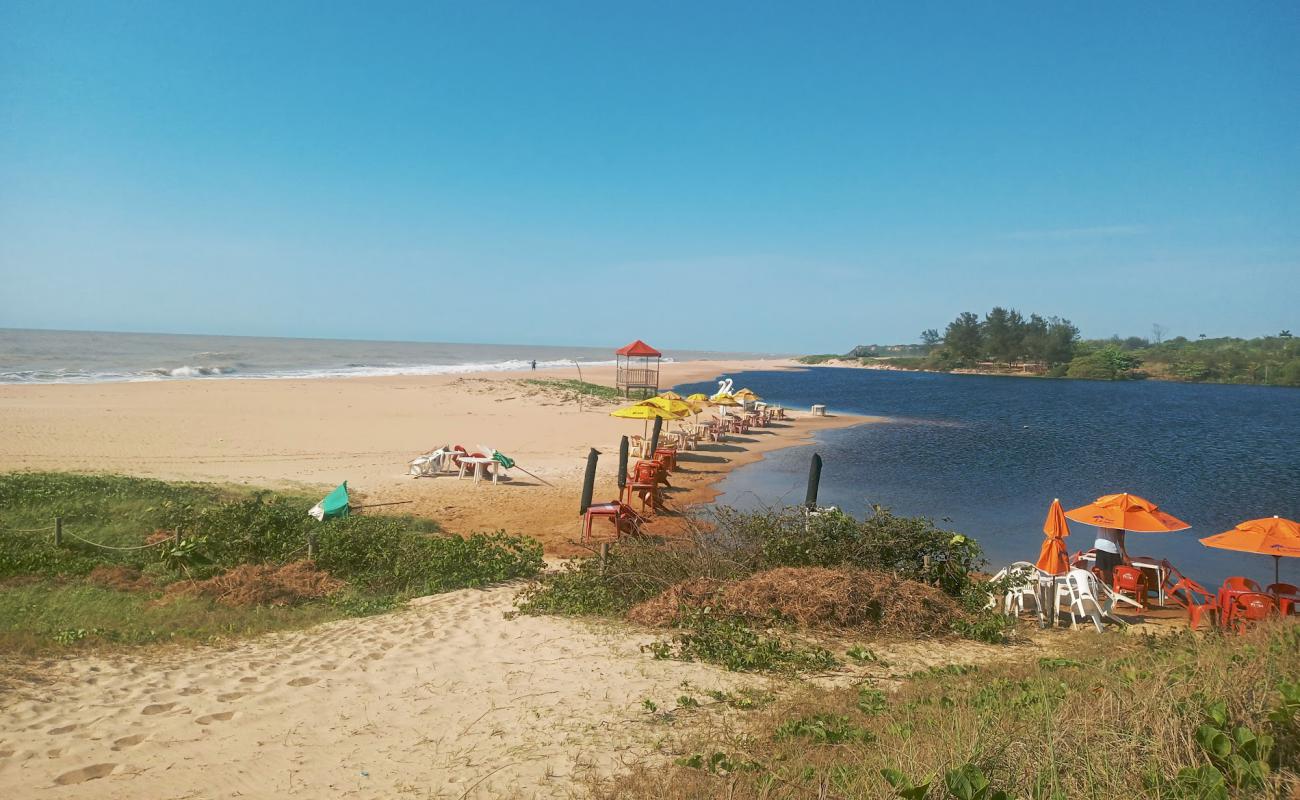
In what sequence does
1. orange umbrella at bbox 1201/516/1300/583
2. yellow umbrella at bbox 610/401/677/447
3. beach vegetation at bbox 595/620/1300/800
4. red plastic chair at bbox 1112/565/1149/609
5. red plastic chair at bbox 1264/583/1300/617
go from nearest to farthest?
beach vegetation at bbox 595/620/1300/800 → red plastic chair at bbox 1264/583/1300/617 → orange umbrella at bbox 1201/516/1300/583 → red plastic chair at bbox 1112/565/1149/609 → yellow umbrella at bbox 610/401/677/447

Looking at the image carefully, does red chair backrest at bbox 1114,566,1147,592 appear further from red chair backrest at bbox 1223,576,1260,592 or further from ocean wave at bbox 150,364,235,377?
ocean wave at bbox 150,364,235,377

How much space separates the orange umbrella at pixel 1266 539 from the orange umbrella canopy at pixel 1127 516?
63 cm

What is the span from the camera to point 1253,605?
8.29 m

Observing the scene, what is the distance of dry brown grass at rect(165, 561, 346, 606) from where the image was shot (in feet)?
26.3

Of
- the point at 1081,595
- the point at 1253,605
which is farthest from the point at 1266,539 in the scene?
the point at 1081,595

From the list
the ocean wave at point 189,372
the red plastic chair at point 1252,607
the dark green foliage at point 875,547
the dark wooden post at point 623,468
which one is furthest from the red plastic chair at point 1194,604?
the ocean wave at point 189,372

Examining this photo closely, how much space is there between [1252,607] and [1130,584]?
5.66 feet

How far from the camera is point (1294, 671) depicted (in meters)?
4.48

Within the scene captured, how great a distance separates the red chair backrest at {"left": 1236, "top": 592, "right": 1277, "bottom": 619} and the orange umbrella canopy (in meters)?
1.26

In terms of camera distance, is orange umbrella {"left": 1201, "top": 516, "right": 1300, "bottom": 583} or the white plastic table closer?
orange umbrella {"left": 1201, "top": 516, "right": 1300, "bottom": 583}

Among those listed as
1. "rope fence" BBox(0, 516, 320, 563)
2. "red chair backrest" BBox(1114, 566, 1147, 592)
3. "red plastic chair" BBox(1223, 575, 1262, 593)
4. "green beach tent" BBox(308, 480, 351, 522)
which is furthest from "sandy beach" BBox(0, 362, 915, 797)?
"red chair backrest" BBox(1114, 566, 1147, 592)

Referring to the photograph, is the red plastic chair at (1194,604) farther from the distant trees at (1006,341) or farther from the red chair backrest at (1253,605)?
the distant trees at (1006,341)

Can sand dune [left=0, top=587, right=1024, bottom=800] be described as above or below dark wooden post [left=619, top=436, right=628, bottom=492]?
below

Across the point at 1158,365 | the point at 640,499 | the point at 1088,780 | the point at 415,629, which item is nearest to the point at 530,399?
the point at 640,499
